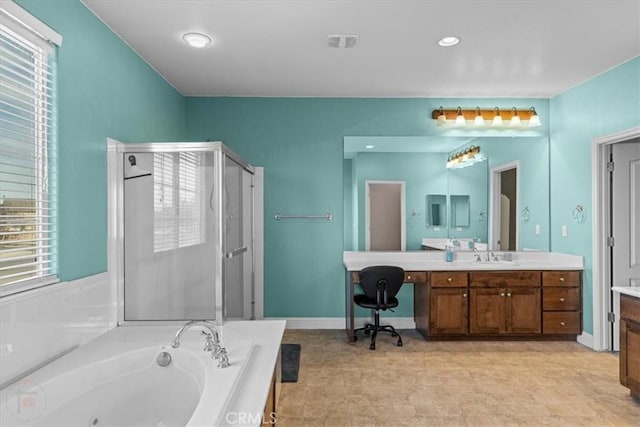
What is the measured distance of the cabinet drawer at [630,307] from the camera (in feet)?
8.60

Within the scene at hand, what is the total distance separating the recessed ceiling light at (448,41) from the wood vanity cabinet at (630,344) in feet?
6.94

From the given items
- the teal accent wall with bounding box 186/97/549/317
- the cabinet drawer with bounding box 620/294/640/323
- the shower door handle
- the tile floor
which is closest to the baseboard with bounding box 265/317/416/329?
the teal accent wall with bounding box 186/97/549/317

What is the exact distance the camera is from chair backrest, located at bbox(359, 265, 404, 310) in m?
3.76

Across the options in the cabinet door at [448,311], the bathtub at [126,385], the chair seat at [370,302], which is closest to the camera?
the bathtub at [126,385]

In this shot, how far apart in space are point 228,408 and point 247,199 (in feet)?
8.53

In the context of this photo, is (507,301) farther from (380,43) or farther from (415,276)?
(380,43)

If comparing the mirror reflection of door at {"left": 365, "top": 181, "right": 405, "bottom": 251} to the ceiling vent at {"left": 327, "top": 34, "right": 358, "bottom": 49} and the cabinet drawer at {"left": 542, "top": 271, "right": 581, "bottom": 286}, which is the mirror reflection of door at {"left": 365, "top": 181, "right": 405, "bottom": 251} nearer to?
the cabinet drawer at {"left": 542, "top": 271, "right": 581, "bottom": 286}

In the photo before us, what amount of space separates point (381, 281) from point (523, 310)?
4.93ft

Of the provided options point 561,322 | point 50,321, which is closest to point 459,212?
point 561,322

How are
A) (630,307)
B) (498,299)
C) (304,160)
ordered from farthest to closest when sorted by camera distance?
(304,160)
(498,299)
(630,307)

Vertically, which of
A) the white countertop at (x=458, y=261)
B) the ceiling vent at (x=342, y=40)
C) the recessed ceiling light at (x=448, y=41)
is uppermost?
the recessed ceiling light at (x=448, y=41)

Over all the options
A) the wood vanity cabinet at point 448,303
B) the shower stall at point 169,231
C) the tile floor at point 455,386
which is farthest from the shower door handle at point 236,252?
the wood vanity cabinet at point 448,303

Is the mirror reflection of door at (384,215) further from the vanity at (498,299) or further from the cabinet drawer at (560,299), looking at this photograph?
the cabinet drawer at (560,299)

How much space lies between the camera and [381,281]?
3.76 metres
